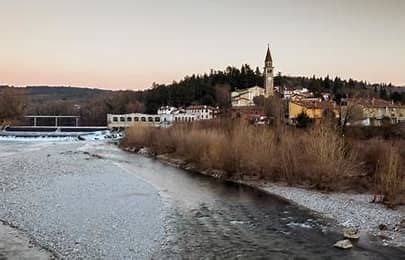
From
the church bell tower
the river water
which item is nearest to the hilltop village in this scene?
the church bell tower

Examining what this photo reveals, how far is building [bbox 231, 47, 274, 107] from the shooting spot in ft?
317

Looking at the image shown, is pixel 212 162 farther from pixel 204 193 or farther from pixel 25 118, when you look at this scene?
pixel 25 118

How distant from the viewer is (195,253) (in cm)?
1113

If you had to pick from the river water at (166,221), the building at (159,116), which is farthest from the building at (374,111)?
the building at (159,116)

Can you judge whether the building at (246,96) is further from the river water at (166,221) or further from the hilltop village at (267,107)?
the river water at (166,221)

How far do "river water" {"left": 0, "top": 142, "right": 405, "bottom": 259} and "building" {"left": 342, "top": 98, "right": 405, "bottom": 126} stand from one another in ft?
104

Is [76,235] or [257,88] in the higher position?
[257,88]

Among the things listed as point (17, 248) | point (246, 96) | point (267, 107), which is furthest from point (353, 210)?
point (246, 96)

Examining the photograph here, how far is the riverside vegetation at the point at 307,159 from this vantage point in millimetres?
20062

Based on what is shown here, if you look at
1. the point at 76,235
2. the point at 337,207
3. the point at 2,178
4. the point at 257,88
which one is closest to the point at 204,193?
the point at 337,207

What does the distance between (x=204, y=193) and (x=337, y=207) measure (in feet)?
19.1

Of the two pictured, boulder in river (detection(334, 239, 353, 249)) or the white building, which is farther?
the white building

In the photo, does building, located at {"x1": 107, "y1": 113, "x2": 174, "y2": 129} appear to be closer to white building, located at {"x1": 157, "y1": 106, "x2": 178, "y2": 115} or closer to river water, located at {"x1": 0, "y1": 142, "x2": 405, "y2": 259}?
white building, located at {"x1": 157, "y1": 106, "x2": 178, "y2": 115}

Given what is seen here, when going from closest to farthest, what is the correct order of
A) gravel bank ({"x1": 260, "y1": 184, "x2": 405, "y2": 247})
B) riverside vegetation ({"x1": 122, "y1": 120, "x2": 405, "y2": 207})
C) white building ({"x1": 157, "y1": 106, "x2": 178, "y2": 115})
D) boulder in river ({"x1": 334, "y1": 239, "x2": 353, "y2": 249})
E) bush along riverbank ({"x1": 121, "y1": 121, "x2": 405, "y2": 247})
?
boulder in river ({"x1": 334, "y1": 239, "x2": 353, "y2": 249}), gravel bank ({"x1": 260, "y1": 184, "x2": 405, "y2": 247}), bush along riverbank ({"x1": 121, "y1": 121, "x2": 405, "y2": 247}), riverside vegetation ({"x1": 122, "y1": 120, "x2": 405, "y2": 207}), white building ({"x1": 157, "y1": 106, "x2": 178, "y2": 115})
